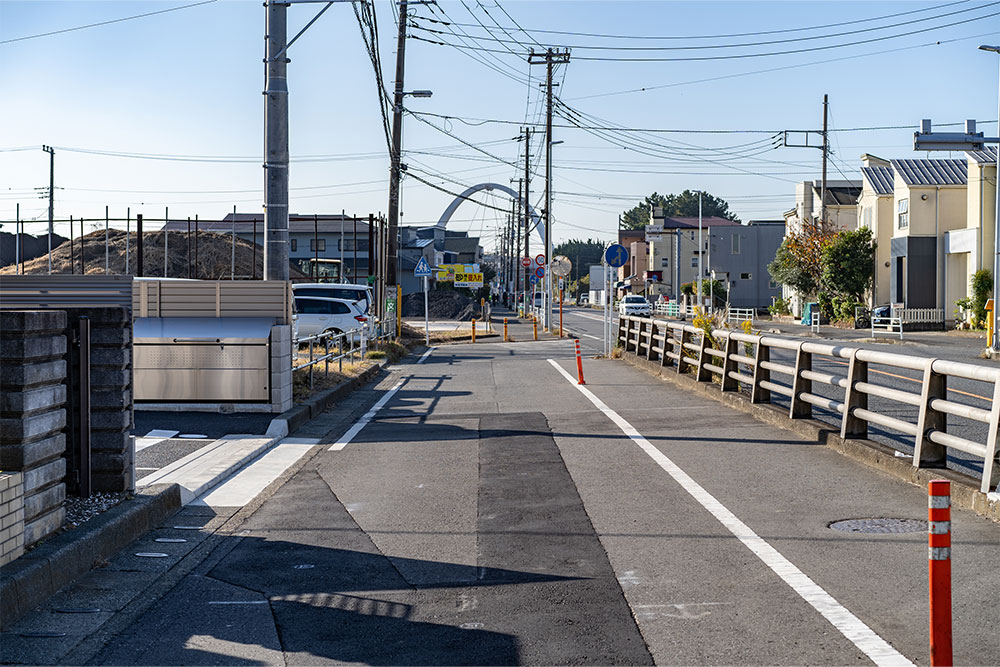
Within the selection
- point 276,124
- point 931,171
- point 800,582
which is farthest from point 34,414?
point 931,171

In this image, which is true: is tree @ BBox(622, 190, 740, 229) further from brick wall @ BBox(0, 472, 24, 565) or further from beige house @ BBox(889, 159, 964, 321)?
brick wall @ BBox(0, 472, 24, 565)

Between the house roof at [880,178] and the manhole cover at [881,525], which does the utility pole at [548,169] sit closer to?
the house roof at [880,178]

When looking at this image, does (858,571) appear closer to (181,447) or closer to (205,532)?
(205,532)

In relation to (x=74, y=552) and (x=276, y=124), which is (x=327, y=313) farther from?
(x=74, y=552)

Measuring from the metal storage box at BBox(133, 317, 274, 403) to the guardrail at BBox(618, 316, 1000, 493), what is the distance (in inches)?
280

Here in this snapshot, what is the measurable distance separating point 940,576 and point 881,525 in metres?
3.39

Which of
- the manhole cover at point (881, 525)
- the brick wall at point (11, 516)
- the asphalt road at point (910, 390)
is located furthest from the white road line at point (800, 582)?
the brick wall at point (11, 516)

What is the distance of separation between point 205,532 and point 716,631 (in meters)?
4.26

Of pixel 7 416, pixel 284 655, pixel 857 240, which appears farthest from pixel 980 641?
pixel 857 240

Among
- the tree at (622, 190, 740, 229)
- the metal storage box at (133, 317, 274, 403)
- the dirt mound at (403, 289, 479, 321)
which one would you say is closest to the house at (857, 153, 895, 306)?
the dirt mound at (403, 289, 479, 321)

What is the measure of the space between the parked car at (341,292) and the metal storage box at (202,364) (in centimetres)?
1657

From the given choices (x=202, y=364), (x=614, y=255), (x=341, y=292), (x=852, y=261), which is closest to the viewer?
(x=202, y=364)

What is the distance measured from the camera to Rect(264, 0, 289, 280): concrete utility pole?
51.1 feet

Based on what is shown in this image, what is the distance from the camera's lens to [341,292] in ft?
106
